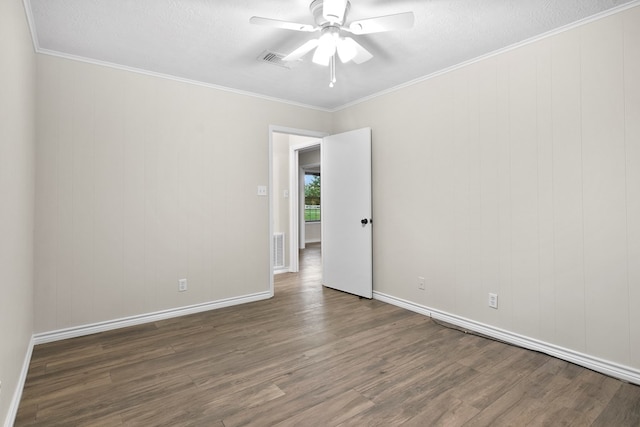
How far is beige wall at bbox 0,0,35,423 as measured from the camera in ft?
5.15

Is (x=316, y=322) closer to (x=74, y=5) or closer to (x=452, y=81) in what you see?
(x=452, y=81)

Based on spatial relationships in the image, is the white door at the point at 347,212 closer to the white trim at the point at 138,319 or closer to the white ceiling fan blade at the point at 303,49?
the white trim at the point at 138,319

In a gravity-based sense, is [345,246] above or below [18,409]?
above

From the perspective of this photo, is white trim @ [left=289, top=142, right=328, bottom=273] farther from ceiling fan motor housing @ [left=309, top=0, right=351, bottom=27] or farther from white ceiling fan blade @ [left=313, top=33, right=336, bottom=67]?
ceiling fan motor housing @ [left=309, top=0, right=351, bottom=27]

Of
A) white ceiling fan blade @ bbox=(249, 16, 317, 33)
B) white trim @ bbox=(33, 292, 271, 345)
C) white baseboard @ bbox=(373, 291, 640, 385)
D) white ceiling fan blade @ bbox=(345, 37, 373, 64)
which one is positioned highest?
white ceiling fan blade @ bbox=(345, 37, 373, 64)

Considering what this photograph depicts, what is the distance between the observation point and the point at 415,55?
2883 mm

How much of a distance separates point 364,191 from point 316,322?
63.8 inches

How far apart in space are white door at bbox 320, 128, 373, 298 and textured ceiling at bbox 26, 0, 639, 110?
93cm

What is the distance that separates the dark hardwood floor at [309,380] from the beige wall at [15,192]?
0.35m

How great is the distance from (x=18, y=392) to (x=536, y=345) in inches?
139

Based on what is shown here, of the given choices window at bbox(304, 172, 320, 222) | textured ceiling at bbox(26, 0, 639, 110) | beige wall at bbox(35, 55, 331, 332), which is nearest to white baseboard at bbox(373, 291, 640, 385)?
beige wall at bbox(35, 55, 331, 332)

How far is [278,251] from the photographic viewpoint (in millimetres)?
5480

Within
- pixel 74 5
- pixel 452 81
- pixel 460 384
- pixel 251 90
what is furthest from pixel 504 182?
pixel 74 5

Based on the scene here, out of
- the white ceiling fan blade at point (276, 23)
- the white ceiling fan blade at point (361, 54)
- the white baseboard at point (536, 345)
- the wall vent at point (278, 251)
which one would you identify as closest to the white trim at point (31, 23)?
the white ceiling fan blade at point (276, 23)
